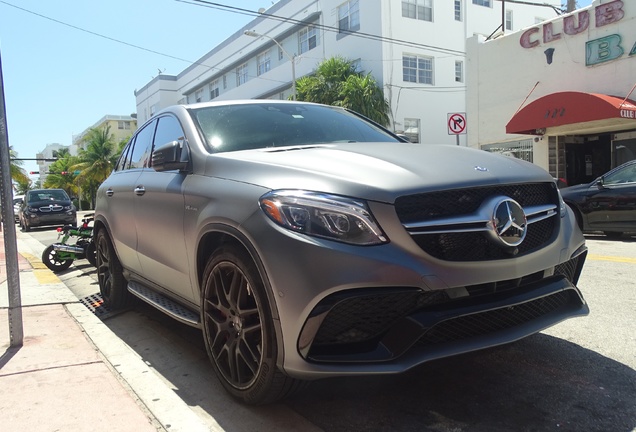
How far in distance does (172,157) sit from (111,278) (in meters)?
2.25

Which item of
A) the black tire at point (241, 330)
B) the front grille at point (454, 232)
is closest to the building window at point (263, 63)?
the black tire at point (241, 330)

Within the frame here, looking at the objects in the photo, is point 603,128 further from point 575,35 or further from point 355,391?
point 355,391

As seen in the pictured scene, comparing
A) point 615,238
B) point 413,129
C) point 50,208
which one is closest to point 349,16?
point 413,129

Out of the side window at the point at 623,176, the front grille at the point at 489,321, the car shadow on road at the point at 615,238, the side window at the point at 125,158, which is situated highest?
the side window at the point at 125,158

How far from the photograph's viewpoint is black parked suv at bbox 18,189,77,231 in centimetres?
2098

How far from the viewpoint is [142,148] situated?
4.82 metres

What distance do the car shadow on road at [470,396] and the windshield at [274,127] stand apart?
1560 mm

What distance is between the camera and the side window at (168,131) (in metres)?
3.81

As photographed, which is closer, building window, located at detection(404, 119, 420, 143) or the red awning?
the red awning

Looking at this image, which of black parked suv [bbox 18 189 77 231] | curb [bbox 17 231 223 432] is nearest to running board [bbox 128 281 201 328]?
curb [bbox 17 231 223 432]

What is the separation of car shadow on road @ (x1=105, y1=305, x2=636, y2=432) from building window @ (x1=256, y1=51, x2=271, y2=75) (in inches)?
1340

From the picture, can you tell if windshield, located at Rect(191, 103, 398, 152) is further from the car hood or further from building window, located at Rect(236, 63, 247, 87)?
building window, located at Rect(236, 63, 247, 87)

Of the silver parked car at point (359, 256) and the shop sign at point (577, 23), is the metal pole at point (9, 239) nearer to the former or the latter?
the silver parked car at point (359, 256)

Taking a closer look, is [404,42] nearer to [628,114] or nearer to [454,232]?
[628,114]
